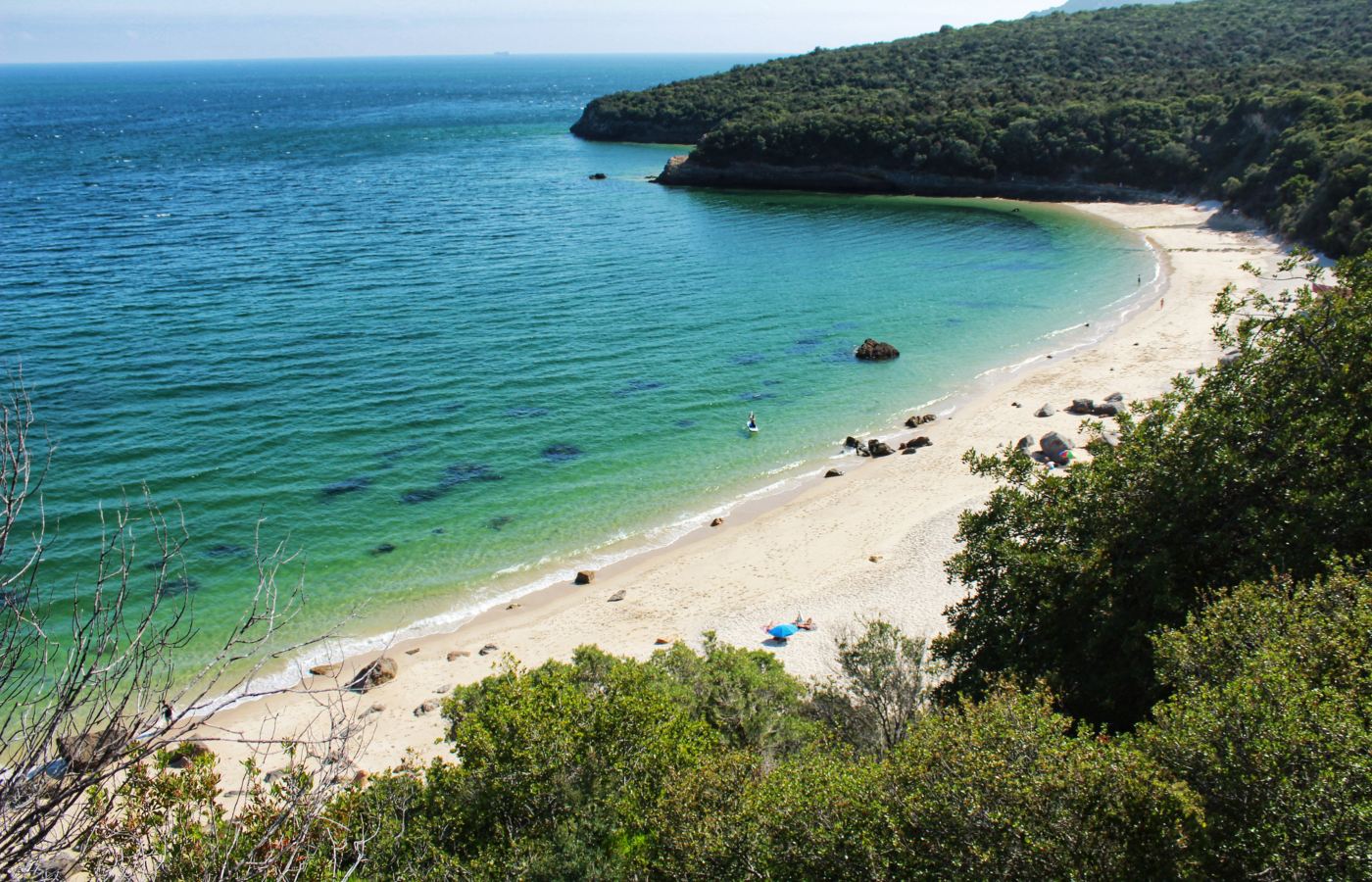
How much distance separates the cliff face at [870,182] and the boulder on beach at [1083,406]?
55.7 meters

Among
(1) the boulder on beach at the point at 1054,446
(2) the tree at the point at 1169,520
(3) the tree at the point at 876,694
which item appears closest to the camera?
(2) the tree at the point at 1169,520

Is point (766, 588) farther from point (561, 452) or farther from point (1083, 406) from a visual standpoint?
point (1083, 406)

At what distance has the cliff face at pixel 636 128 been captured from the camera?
5404 inches

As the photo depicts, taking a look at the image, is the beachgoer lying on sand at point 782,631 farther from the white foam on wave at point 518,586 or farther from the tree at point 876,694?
the white foam on wave at point 518,586

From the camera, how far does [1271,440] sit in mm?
15367

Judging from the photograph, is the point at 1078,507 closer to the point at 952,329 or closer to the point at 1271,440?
the point at 1271,440

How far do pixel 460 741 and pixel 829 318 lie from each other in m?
42.2

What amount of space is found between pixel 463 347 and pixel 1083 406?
30.5 meters

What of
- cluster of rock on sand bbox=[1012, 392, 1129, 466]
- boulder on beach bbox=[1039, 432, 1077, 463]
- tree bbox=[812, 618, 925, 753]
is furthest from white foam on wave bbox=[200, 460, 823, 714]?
tree bbox=[812, 618, 925, 753]

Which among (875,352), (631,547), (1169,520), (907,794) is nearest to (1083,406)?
(875,352)

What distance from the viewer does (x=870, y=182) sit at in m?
95.5

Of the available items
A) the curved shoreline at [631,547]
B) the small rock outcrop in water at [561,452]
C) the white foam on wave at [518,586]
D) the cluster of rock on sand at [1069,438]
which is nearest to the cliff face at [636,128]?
the curved shoreline at [631,547]

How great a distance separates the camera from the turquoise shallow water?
29.4m

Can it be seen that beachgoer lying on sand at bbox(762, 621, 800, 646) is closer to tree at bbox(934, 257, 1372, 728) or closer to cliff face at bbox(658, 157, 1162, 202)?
tree at bbox(934, 257, 1372, 728)
